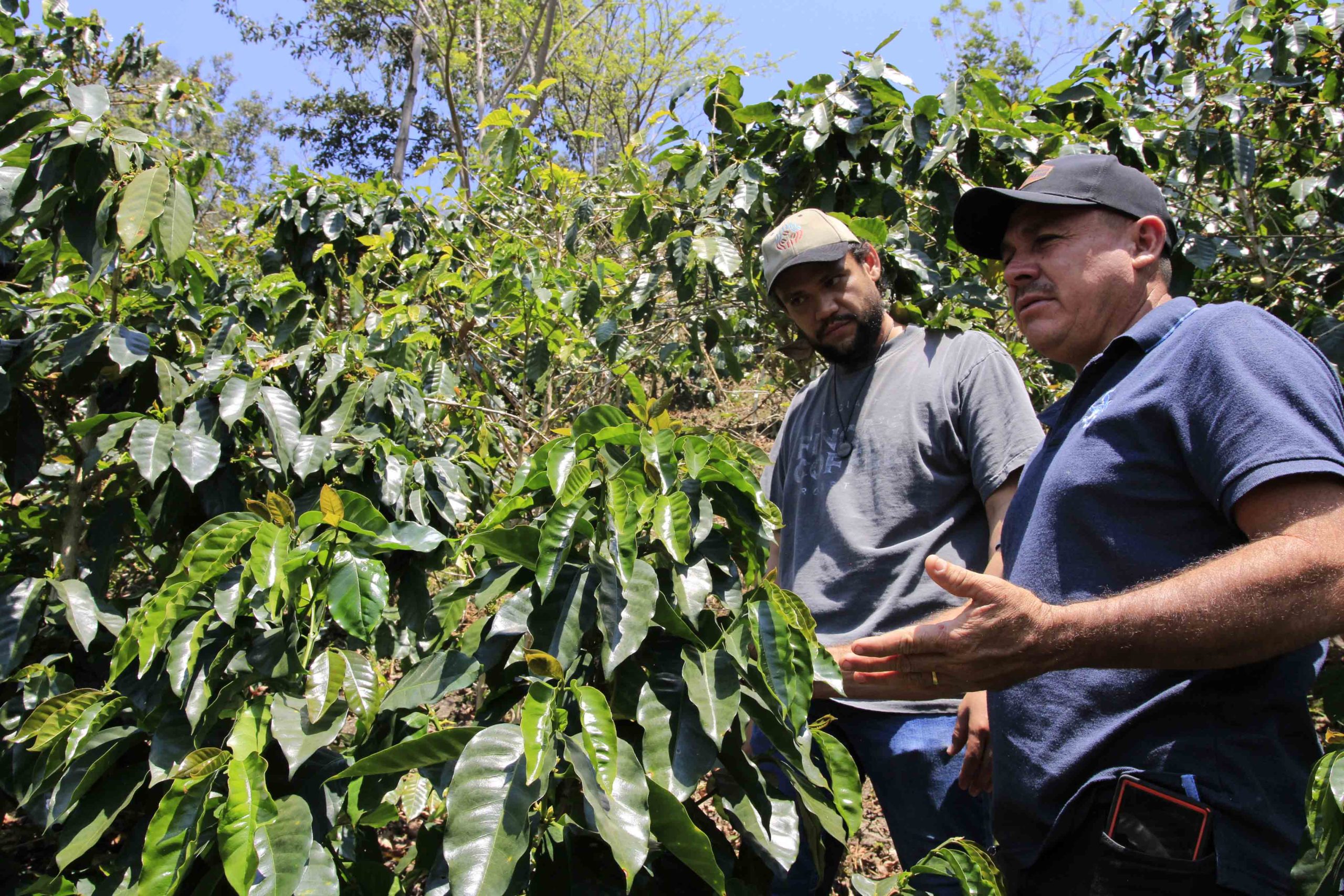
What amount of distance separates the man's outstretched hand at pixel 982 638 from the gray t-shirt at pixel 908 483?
641 millimetres

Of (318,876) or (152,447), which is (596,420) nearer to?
(318,876)

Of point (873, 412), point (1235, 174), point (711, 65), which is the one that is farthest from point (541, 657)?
point (711, 65)

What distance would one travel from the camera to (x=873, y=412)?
79.4 inches

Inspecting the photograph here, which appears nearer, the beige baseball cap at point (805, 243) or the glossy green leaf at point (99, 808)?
the glossy green leaf at point (99, 808)

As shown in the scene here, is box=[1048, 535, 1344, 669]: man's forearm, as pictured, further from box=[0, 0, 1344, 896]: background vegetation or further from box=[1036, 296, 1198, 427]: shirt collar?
box=[1036, 296, 1198, 427]: shirt collar

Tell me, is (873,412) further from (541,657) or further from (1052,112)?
(1052,112)

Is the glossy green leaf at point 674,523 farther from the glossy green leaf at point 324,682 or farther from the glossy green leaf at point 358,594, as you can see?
the glossy green leaf at point 324,682

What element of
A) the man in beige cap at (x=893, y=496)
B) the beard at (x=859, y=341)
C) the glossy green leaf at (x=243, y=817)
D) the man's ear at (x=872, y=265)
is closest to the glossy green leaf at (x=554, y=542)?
the glossy green leaf at (x=243, y=817)

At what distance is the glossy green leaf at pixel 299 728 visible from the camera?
4.25ft

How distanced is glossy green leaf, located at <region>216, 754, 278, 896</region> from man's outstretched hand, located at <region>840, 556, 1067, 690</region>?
0.92m

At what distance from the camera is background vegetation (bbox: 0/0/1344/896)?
3.94 ft

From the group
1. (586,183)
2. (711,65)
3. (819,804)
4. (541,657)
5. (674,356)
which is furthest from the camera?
(711,65)

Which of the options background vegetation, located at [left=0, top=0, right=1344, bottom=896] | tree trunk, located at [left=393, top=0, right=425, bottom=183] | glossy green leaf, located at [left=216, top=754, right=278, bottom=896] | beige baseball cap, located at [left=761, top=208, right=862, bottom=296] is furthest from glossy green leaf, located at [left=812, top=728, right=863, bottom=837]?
tree trunk, located at [left=393, top=0, right=425, bottom=183]

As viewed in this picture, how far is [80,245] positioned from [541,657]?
1.55m
